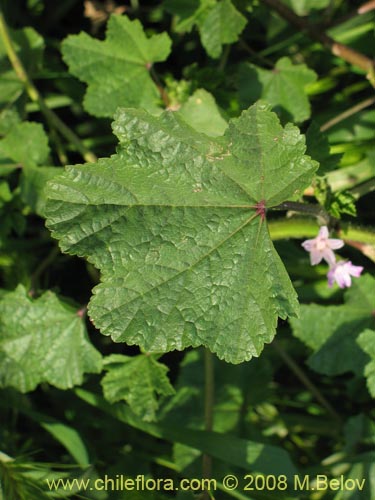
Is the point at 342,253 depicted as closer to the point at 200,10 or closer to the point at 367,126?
the point at 367,126

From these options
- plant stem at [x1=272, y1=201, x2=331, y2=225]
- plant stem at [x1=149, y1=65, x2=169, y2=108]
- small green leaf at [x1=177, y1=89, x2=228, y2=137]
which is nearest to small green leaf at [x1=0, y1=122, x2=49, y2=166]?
plant stem at [x1=149, y1=65, x2=169, y2=108]

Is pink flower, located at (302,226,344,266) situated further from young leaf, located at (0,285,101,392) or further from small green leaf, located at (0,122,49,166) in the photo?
small green leaf, located at (0,122,49,166)

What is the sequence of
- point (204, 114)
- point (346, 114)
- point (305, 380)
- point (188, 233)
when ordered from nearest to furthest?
point (188, 233) → point (204, 114) → point (346, 114) → point (305, 380)

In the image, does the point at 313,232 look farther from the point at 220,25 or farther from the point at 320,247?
the point at 220,25

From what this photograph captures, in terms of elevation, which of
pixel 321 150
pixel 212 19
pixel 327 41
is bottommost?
pixel 321 150

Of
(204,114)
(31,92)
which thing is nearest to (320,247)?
(204,114)

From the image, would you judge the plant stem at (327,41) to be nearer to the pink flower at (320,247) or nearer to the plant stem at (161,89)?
the plant stem at (161,89)
